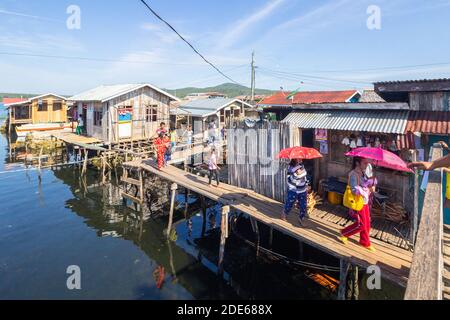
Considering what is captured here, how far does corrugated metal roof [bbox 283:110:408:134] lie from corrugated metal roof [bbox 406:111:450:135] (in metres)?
0.22

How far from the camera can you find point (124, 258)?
1252 centimetres

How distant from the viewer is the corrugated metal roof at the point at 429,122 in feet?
28.3

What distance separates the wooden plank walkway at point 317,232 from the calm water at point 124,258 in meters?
2.45

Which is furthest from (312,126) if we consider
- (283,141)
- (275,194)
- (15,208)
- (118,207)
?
(15,208)

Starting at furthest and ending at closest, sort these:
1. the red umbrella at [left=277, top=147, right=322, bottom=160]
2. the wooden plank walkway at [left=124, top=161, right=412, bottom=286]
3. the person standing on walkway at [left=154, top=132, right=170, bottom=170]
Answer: the person standing on walkway at [left=154, top=132, right=170, bottom=170], the red umbrella at [left=277, top=147, right=322, bottom=160], the wooden plank walkway at [left=124, top=161, right=412, bottom=286]

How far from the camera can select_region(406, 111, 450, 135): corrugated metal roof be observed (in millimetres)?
8617

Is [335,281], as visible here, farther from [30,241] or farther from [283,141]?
[30,241]

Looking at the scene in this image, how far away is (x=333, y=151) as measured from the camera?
38.0ft

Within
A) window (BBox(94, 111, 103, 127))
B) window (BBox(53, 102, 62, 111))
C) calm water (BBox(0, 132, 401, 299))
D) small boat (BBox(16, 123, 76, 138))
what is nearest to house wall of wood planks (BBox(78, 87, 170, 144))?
window (BBox(94, 111, 103, 127))

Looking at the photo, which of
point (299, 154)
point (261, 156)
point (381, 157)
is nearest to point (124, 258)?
point (261, 156)

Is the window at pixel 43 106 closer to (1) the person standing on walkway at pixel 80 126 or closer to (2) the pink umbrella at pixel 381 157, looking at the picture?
(1) the person standing on walkway at pixel 80 126

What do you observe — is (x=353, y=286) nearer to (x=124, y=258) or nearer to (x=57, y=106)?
(x=124, y=258)

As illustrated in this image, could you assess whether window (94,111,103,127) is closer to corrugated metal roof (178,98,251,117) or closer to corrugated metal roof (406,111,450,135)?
corrugated metal roof (178,98,251,117)

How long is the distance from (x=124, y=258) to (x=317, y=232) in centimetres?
826
